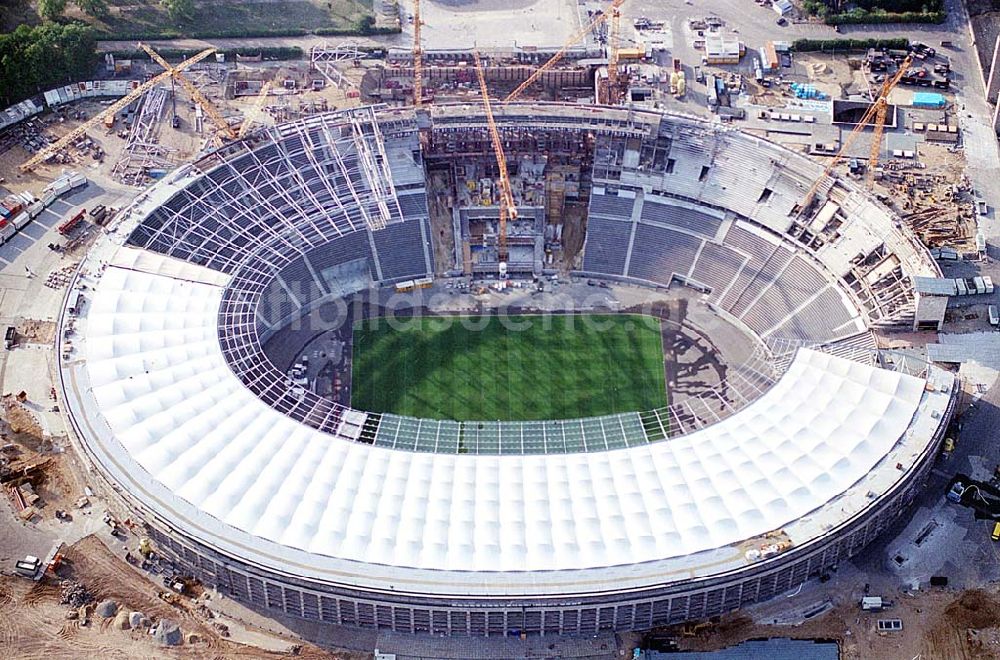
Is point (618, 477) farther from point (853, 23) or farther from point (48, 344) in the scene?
point (853, 23)

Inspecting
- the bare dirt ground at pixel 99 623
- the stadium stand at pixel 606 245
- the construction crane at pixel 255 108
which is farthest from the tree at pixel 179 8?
the bare dirt ground at pixel 99 623

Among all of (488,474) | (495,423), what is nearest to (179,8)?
(495,423)

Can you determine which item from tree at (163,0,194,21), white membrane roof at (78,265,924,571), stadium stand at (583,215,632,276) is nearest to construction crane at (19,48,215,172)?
tree at (163,0,194,21)

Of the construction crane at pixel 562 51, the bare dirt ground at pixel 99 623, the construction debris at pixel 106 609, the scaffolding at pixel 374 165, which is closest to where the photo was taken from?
the bare dirt ground at pixel 99 623

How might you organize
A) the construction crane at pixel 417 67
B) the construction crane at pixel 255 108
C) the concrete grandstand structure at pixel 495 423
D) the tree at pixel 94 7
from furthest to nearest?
the tree at pixel 94 7, the construction crane at pixel 417 67, the construction crane at pixel 255 108, the concrete grandstand structure at pixel 495 423

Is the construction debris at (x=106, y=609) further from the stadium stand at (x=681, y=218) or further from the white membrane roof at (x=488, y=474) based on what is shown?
the stadium stand at (x=681, y=218)

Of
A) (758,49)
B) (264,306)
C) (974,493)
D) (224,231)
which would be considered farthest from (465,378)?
(758,49)

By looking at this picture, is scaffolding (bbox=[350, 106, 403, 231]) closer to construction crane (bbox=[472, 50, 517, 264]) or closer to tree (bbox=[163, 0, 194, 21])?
construction crane (bbox=[472, 50, 517, 264])

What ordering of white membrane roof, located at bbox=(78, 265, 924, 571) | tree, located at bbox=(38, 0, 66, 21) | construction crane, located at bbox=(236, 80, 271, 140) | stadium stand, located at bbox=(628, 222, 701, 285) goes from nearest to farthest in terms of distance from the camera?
white membrane roof, located at bbox=(78, 265, 924, 571) < stadium stand, located at bbox=(628, 222, 701, 285) < construction crane, located at bbox=(236, 80, 271, 140) < tree, located at bbox=(38, 0, 66, 21)
